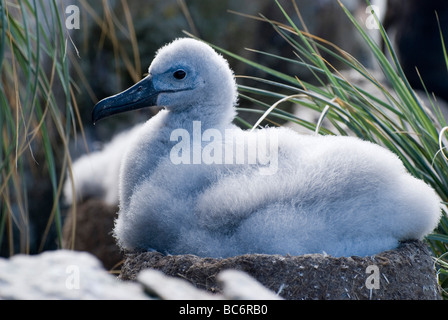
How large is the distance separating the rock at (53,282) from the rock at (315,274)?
35.1 inches

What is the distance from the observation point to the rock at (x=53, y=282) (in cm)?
157

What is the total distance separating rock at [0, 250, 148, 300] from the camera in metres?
1.57

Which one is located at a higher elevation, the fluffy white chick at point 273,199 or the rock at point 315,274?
the fluffy white chick at point 273,199

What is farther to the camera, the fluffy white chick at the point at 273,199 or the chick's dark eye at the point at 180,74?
the chick's dark eye at the point at 180,74

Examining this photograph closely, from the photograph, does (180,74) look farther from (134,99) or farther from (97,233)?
(97,233)

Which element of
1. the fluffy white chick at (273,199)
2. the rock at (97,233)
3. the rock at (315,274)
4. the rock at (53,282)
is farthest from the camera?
the rock at (97,233)

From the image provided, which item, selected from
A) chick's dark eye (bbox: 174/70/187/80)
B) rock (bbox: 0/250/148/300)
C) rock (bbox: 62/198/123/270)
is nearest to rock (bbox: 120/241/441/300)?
rock (bbox: 0/250/148/300)

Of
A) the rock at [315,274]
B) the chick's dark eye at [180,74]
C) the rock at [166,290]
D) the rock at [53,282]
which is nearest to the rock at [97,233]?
the chick's dark eye at [180,74]

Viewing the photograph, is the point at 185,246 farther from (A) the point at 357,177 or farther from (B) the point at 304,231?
(A) the point at 357,177

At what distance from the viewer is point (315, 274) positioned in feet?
8.91

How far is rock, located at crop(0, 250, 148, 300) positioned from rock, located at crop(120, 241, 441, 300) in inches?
35.1

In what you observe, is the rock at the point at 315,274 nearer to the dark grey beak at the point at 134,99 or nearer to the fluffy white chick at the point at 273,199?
the fluffy white chick at the point at 273,199

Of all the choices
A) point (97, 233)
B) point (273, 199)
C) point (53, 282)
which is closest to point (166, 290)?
point (53, 282)
